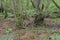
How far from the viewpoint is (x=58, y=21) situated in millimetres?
13930

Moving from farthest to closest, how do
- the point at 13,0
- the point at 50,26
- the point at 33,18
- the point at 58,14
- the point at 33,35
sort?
the point at 58,14
the point at 33,18
the point at 50,26
the point at 13,0
the point at 33,35

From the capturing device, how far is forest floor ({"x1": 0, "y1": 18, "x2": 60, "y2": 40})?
9.38 metres

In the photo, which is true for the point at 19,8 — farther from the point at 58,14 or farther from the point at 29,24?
the point at 58,14

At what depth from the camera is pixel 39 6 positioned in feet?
42.3

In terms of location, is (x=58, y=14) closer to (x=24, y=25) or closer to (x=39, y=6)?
(x=39, y=6)

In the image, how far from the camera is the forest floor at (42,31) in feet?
30.8

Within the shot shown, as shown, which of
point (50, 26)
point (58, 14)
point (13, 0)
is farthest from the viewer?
point (58, 14)

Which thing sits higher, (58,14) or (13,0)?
(13,0)

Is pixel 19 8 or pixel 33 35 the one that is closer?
pixel 33 35

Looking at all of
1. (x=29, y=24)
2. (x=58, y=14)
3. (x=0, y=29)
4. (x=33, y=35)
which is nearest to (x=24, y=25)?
(x=29, y=24)

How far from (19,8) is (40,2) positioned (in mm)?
1519

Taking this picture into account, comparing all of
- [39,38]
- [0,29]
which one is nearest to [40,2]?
[0,29]

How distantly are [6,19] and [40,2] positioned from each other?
363 cm

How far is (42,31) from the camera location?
11266mm
